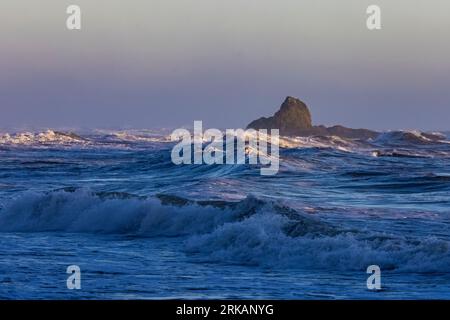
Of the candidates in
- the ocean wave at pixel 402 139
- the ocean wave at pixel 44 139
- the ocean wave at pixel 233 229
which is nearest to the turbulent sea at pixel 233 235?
the ocean wave at pixel 233 229

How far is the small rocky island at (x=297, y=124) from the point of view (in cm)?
10056

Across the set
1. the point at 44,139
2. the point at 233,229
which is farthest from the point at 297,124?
the point at 233,229

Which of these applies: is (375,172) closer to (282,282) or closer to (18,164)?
(18,164)

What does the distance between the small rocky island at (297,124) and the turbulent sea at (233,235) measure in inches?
2434

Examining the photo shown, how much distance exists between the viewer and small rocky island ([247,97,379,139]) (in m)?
101

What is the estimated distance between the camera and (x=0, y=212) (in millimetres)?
24797

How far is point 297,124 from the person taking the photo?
332ft

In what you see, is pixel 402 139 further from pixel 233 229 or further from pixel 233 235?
pixel 233 235

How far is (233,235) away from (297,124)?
83.2 metres

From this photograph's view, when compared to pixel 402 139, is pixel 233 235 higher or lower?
higher

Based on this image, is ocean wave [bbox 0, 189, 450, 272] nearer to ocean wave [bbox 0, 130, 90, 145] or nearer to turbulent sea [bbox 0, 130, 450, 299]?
turbulent sea [bbox 0, 130, 450, 299]

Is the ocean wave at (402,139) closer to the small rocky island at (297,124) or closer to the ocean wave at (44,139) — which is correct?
the small rocky island at (297,124)
